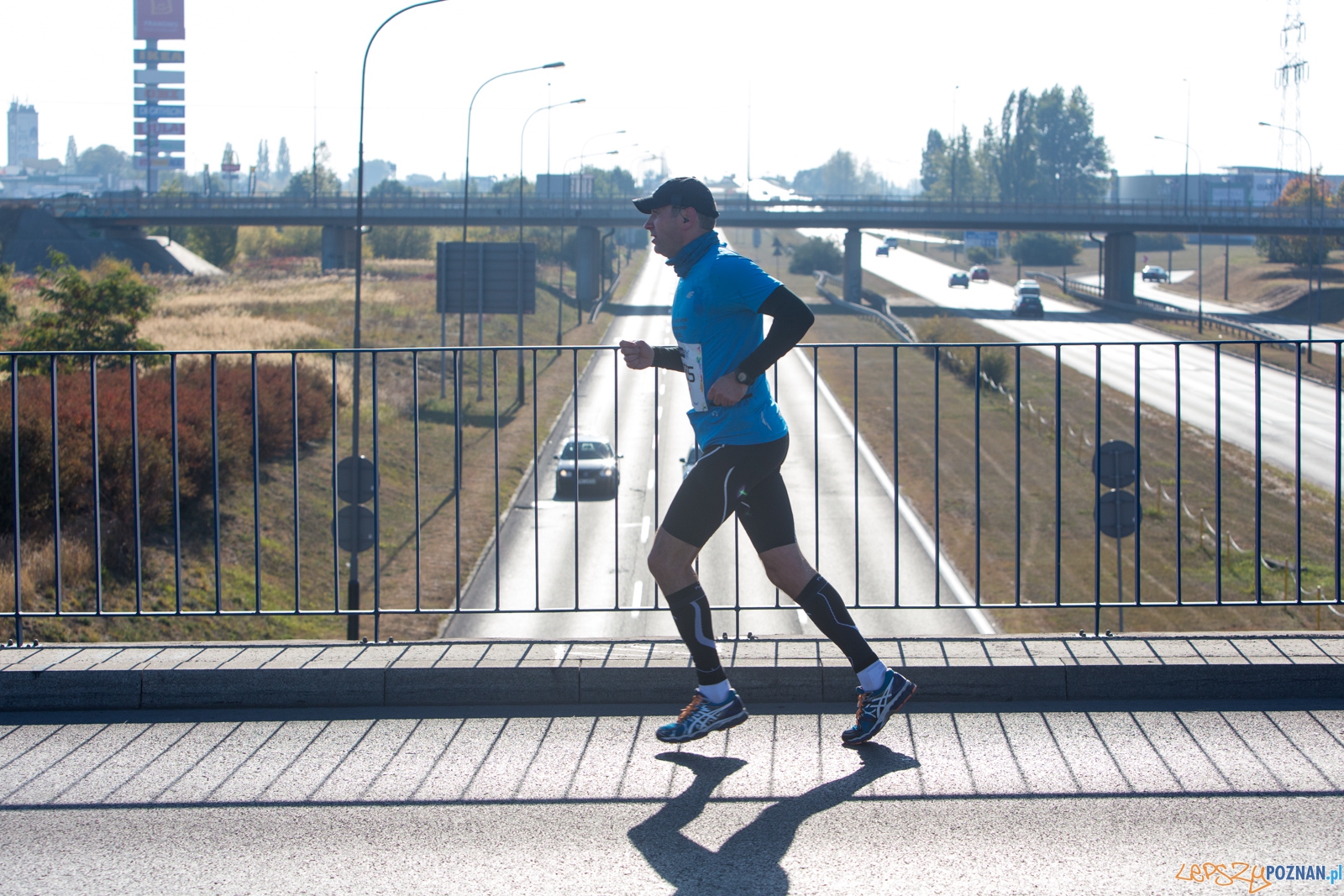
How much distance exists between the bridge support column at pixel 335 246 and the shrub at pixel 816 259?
44.2 meters

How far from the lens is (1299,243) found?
87.4m

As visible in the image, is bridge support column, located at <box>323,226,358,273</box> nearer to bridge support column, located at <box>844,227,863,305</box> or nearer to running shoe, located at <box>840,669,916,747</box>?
bridge support column, located at <box>844,227,863,305</box>

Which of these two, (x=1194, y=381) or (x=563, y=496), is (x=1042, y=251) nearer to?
(x=1194, y=381)

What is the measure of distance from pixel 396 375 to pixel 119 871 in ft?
129

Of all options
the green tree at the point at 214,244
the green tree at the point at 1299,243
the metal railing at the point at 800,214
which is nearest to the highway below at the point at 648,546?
the metal railing at the point at 800,214

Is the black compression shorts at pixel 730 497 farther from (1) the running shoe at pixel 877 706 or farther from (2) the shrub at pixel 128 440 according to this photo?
(2) the shrub at pixel 128 440

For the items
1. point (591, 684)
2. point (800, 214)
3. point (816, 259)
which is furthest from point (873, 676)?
point (816, 259)

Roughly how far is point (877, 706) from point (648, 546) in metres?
22.8

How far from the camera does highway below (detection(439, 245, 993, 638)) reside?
19859 millimetres

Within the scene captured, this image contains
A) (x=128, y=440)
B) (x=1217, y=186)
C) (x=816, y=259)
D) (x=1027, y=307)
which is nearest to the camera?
(x=128, y=440)

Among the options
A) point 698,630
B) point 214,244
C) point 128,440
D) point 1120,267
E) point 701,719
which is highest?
point 214,244

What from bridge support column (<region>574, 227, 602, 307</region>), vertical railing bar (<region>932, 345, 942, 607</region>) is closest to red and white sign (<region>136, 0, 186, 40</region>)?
bridge support column (<region>574, 227, 602, 307</region>)

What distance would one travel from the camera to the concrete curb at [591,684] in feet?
15.6

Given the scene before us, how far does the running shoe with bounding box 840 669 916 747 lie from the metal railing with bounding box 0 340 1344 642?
178 cm
